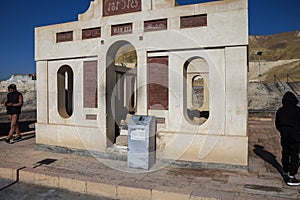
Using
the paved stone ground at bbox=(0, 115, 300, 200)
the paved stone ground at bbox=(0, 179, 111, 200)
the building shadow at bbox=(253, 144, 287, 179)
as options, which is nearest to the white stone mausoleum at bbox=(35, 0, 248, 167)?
the paved stone ground at bbox=(0, 115, 300, 200)

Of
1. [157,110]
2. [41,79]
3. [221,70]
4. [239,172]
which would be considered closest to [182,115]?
[157,110]

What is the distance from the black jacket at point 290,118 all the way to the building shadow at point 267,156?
3.68 ft

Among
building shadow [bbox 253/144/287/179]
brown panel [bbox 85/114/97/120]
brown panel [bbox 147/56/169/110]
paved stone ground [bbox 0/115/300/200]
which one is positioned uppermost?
brown panel [bbox 147/56/169/110]

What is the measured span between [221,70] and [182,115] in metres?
1.62

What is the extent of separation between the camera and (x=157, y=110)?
7.31 meters

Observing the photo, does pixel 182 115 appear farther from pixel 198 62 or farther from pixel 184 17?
pixel 198 62

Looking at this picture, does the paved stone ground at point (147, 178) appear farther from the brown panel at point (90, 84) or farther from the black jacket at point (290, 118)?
the brown panel at point (90, 84)

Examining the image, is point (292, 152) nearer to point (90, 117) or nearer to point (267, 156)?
point (267, 156)

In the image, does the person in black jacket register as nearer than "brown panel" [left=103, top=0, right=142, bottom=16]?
Yes

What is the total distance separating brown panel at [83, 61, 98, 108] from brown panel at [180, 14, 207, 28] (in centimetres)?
315

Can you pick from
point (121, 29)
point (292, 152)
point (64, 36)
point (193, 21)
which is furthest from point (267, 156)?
point (64, 36)

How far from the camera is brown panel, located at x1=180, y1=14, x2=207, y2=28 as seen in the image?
21.9 ft

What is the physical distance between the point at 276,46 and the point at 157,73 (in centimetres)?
11970

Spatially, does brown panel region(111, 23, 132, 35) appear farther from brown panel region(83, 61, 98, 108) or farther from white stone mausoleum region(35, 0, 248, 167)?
brown panel region(83, 61, 98, 108)
